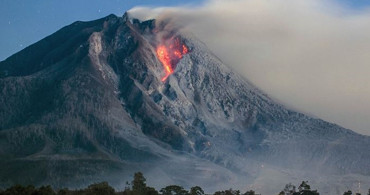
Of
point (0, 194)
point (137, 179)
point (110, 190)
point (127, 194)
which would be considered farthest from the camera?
point (137, 179)

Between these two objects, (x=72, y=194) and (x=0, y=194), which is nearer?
(x=0, y=194)

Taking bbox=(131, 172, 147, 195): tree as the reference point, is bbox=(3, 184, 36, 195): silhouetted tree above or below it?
below

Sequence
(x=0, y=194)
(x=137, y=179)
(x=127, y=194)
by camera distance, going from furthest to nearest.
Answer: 1. (x=137, y=179)
2. (x=127, y=194)
3. (x=0, y=194)

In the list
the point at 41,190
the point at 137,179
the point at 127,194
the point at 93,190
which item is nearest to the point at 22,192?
the point at 41,190

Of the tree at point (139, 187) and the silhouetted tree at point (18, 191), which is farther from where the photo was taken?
the tree at point (139, 187)

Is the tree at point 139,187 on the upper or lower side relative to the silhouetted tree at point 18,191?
upper

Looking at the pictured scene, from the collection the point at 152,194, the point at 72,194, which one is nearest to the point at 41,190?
the point at 72,194

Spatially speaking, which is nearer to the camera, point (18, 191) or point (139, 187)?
point (18, 191)

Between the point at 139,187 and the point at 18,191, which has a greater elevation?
the point at 139,187

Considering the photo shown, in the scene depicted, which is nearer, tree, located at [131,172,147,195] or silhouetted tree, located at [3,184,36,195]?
silhouetted tree, located at [3,184,36,195]

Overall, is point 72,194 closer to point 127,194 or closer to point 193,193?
point 127,194

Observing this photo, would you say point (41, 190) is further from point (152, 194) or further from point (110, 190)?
point (152, 194)
